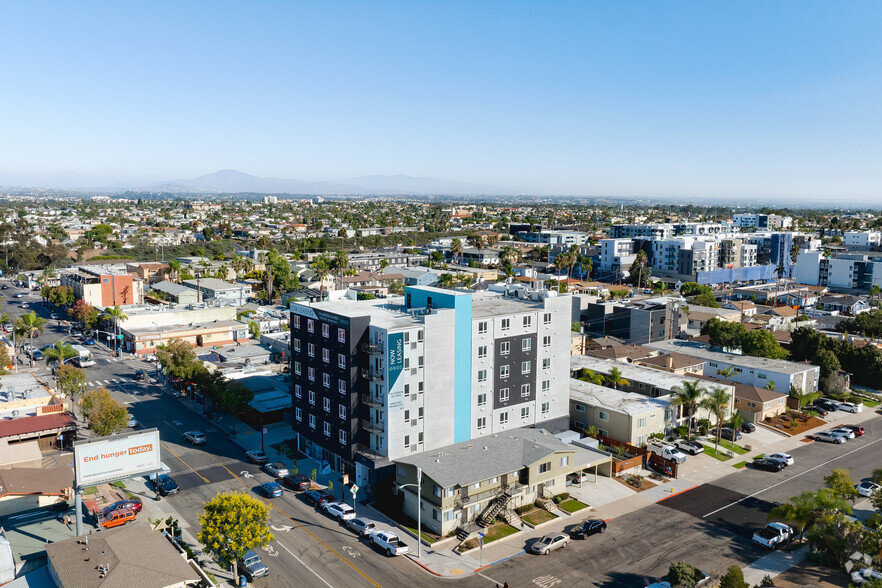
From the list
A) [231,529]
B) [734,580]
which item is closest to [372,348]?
[231,529]

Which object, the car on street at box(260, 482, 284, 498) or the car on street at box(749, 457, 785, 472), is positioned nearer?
the car on street at box(260, 482, 284, 498)

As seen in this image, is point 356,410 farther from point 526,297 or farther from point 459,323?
point 526,297

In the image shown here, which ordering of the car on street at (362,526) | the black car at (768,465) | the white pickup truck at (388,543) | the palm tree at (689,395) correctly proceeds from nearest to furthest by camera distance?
the white pickup truck at (388,543) < the car on street at (362,526) < the black car at (768,465) < the palm tree at (689,395)

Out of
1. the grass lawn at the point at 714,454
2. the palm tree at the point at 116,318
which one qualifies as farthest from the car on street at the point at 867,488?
the palm tree at the point at 116,318

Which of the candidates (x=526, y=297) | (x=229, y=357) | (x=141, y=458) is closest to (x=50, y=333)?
(x=229, y=357)

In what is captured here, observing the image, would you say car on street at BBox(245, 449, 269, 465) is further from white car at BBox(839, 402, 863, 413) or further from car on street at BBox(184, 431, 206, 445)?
white car at BBox(839, 402, 863, 413)

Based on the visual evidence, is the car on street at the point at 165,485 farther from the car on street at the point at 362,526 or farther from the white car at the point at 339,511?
the car on street at the point at 362,526

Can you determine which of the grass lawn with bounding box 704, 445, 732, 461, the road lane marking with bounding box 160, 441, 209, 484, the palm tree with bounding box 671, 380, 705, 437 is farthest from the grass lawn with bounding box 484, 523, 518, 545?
the grass lawn with bounding box 704, 445, 732, 461
